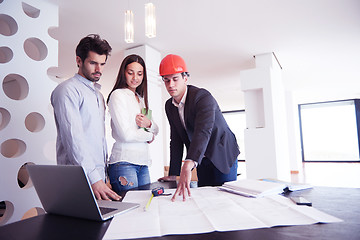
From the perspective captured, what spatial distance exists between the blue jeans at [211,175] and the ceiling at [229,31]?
6.75 ft

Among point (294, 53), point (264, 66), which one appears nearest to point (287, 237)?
point (264, 66)

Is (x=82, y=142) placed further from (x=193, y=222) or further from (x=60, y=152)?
(x=193, y=222)

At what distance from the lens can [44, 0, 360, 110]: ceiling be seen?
305 centimetres

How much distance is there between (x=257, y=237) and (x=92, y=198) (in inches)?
17.3

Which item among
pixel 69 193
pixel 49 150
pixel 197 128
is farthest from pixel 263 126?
pixel 69 193

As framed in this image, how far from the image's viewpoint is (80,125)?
51.4 inches

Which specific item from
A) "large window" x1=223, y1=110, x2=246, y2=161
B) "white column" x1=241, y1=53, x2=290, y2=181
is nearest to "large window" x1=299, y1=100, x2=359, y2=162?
"large window" x1=223, y1=110, x2=246, y2=161

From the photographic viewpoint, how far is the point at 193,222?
2.36 feet

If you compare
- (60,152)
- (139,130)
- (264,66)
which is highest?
(264,66)

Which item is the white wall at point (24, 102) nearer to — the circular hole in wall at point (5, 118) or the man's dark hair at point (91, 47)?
the circular hole in wall at point (5, 118)

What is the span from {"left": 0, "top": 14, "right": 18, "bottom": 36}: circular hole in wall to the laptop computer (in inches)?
84.9

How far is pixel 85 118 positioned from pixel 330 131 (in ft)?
35.6

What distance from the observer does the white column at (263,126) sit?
4363 mm

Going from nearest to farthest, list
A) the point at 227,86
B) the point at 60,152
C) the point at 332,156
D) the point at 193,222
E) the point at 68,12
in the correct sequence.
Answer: the point at 193,222 → the point at 60,152 → the point at 68,12 → the point at 227,86 → the point at 332,156
